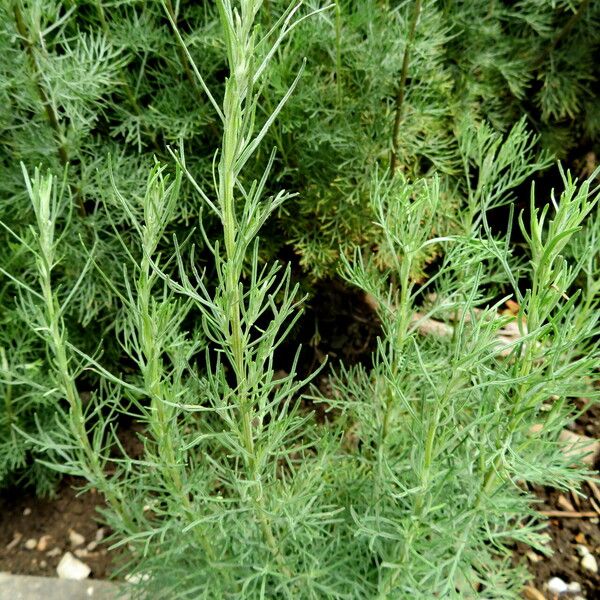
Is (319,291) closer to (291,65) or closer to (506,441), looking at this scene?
(291,65)

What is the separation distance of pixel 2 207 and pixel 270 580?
956mm

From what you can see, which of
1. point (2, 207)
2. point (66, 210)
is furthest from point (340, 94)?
point (2, 207)

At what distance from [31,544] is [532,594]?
113 cm

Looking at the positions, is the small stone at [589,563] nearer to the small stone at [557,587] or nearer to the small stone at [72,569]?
the small stone at [557,587]

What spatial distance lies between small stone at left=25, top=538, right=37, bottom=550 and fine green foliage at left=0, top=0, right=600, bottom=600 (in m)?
0.18

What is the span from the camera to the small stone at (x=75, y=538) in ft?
5.43

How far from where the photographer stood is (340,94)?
1634mm

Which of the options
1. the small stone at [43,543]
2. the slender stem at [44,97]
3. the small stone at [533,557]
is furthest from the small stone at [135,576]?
the small stone at [533,557]

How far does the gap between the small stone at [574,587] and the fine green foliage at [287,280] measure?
164 millimetres

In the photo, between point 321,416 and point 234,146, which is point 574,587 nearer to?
point 321,416

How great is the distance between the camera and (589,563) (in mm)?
1573

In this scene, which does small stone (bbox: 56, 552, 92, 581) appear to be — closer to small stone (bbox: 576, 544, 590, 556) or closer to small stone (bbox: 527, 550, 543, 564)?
small stone (bbox: 527, 550, 543, 564)

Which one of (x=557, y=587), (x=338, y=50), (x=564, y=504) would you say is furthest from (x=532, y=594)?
(x=338, y=50)

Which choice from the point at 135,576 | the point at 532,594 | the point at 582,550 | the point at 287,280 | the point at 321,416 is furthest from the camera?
the point at 321,416
